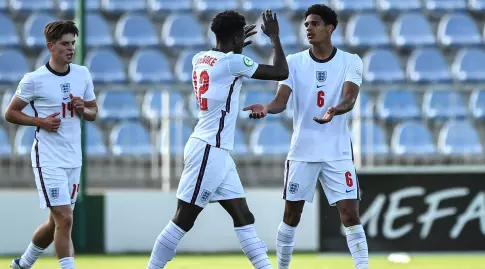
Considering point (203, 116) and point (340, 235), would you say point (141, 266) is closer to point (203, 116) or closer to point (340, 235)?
point (340, 235)

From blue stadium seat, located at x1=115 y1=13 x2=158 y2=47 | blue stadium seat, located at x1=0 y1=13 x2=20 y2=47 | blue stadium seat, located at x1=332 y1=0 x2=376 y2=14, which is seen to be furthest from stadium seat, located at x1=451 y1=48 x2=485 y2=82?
blue stadium seat, located at x1=0 y1=13 x2=20 y2=47

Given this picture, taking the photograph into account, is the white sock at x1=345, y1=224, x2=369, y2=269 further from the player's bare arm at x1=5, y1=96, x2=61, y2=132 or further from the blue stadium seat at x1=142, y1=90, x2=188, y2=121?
the blue stadium seat at x1=142, y1=90, x2=188, y2=121

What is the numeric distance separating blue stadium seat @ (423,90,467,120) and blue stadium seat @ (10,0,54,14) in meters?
6.57

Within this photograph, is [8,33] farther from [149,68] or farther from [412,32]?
[412,32]

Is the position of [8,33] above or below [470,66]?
above

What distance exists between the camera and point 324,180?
7289 mm

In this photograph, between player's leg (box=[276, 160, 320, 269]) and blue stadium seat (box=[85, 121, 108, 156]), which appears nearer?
player's leg (box=[276, 160, 320, 269])

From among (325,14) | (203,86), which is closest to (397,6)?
(325,14)

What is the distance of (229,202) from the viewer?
21.3 ft

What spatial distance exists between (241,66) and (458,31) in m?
10.3

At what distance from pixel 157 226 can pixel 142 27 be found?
5.45 meters

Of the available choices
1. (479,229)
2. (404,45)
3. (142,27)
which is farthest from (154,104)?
(479,229)

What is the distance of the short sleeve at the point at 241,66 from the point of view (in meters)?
6.42

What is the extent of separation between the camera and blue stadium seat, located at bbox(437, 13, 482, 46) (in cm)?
1588
